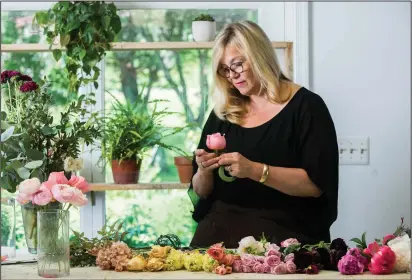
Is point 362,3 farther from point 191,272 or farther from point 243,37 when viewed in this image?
point 191,272

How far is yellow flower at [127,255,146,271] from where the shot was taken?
159cm

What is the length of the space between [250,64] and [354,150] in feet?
2.82

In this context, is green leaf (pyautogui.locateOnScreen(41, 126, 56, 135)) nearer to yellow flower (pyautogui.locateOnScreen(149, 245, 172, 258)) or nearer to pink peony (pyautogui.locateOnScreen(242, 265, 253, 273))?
yellow flower (pyautogui.locateOnScreen(149, 245, 172, 258))

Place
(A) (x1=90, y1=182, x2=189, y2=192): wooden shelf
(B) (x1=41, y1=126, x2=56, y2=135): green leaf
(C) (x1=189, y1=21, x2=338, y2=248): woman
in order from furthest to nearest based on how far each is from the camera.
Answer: (A) (x1=90, y1=182, x2=189, y2=192): wooden shelf → (C) (x1=189, y1=21, x2=338, y2=248): woman → (B) (x1=41, y1=126, x2=56, y2=135): green leaf

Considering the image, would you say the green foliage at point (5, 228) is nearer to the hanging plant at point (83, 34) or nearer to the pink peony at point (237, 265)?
the pink peony at point (237, 265)

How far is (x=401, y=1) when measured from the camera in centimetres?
291

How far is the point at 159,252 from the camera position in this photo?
1.62m

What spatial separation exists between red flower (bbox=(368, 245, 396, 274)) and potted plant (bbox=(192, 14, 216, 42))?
1.47m

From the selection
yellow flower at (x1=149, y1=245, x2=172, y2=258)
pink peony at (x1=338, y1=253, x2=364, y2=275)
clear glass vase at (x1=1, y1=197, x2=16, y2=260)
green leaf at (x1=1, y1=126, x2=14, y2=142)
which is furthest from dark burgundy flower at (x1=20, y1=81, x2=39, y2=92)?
pink peony at (x1=338, y1=253, x2=364, y2=275)

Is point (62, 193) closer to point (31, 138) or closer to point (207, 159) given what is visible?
point (31, 138)

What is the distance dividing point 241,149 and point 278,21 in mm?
957

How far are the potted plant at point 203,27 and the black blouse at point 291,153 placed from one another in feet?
2.59

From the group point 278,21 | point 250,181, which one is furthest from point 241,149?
point 278,21

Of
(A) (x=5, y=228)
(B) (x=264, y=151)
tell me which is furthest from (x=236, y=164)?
(A) (x=5, y=228)
